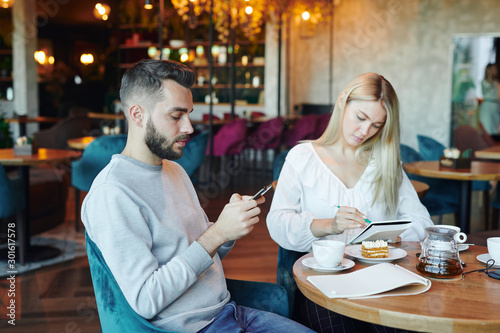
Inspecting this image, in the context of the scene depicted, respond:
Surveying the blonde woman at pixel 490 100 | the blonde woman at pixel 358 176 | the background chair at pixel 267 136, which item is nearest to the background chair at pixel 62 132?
the background chair at pixel 267 136

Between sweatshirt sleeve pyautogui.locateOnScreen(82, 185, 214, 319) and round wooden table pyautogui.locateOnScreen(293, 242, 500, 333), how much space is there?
1.18 ft

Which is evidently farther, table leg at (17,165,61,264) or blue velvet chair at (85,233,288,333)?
table leg at (17,165,61,264)

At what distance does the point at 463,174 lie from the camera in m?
3.79

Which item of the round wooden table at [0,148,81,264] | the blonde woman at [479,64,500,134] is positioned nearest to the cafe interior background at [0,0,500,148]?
the blonde woman at [479,64,500,134]

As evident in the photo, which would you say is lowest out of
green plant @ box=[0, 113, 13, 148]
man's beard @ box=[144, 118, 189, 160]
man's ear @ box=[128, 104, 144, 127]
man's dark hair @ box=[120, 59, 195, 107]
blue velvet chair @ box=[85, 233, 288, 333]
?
blue velvet chair @ box=[85, 233, 288, 333]

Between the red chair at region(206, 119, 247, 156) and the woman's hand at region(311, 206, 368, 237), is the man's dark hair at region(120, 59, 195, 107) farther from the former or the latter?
the red chair at region(206, 119, 247, 156)

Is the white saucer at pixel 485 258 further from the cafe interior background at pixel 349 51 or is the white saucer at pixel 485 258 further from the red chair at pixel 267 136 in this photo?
the cafe interior background at pixel 349 51

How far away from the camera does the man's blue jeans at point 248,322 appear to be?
1610mm

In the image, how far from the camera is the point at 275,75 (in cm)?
1010

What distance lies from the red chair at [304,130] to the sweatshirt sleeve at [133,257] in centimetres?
721

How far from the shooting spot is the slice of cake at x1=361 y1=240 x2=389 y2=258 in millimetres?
1748

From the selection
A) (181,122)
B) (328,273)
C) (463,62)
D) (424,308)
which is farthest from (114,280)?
(463,62)

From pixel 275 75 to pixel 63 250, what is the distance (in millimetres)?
6425

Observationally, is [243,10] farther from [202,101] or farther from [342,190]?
[342,190]
